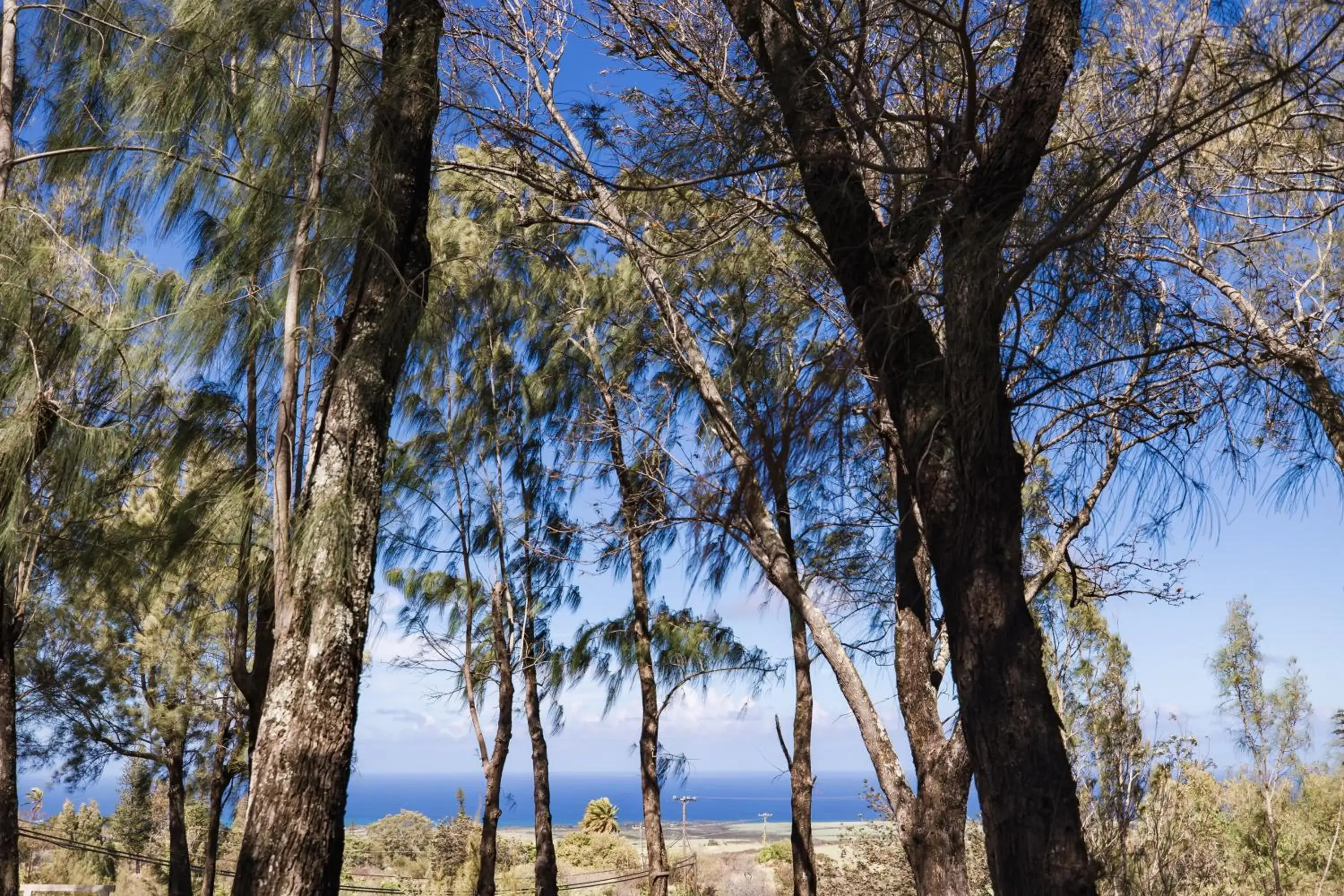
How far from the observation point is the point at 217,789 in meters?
7.45

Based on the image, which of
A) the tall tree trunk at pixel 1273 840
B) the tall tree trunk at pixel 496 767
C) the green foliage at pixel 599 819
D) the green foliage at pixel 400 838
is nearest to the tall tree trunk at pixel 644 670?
the tall tree trunk at pixel 496 767

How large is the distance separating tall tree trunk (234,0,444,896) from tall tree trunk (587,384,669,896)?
12.2 ft

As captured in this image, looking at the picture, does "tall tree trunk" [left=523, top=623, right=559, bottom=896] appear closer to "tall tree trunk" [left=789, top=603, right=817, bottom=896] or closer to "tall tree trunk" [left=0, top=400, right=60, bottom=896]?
"tall tree trunk" [left=789, top=603, right=817, bottom=896]

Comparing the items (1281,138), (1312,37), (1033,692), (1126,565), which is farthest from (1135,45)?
(1126,565)

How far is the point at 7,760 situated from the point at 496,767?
12.7 feet

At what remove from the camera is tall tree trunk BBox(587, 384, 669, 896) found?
24.3 feet

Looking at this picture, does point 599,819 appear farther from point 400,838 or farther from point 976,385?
point 976,385

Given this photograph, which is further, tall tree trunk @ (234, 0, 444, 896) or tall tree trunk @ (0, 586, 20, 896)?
tall tree trunk @ (0, 586, 20, 896)

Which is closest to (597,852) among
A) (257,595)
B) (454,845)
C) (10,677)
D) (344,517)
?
(454,845)

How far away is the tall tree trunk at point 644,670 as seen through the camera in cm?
740

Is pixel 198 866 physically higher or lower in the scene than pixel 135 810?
lower

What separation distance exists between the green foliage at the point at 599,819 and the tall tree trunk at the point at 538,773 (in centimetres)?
568

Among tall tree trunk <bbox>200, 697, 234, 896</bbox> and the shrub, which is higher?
tall tree trunk <bbox>200, 697, 234, 896</bbox>

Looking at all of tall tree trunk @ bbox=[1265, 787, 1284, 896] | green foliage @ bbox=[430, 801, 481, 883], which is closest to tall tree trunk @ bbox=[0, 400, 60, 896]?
green foliage @ bbox=[430, 801, 481, 883]
